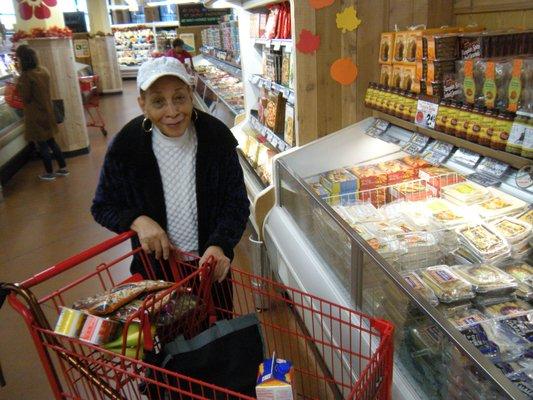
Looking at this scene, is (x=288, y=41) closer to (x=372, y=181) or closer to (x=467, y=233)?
(x=372, y=181)

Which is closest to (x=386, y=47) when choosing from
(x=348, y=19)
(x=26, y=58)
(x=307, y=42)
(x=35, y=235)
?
(x=348, y=19)

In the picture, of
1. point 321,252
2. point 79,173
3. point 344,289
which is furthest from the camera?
point 79,173

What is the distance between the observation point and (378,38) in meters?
2.76

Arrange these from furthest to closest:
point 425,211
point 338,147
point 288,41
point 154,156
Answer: point 288,41 < point 338,147 < point 425,211 < point 154,156

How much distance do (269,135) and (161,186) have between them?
2.05 meters

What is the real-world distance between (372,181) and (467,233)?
0.75 m

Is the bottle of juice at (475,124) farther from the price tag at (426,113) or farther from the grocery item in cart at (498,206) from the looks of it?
the grocery item in cart at (498,206)

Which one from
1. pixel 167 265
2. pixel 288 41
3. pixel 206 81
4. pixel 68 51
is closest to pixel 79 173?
pixel 68 51

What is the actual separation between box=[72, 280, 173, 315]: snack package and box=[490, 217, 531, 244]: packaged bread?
1362 mm

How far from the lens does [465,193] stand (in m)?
2.23

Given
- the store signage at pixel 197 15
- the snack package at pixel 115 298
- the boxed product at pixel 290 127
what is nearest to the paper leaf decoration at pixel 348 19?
the boxed product at pixel 290 127

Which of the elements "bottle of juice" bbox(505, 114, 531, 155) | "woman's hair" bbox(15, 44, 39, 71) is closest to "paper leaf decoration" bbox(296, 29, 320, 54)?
"bottle of juice" bbox(505, 114, 531, 155)

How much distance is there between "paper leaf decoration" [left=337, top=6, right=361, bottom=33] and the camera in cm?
269

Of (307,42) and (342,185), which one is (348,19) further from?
(342,185)
